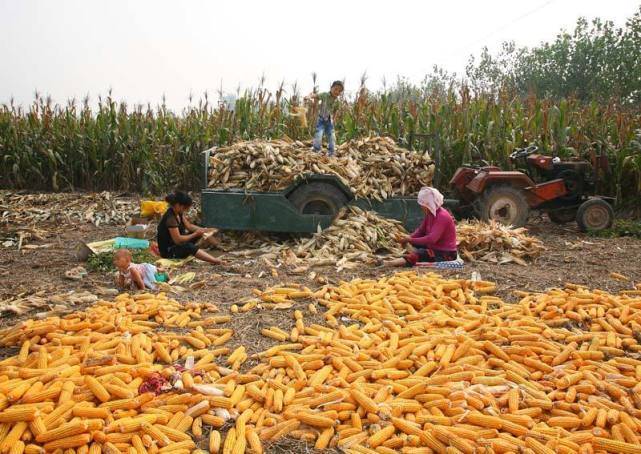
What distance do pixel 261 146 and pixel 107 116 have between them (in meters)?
6.02

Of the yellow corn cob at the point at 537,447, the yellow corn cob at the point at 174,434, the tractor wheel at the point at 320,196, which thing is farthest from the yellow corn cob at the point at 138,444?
the tractor wheel at the point at 320,196

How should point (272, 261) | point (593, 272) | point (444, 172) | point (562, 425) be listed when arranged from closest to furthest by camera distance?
point (562, 425), point (593, 272), point (272, 261), point (444, 172)

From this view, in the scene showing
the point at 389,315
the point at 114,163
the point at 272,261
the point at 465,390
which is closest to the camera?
the point at 465,390

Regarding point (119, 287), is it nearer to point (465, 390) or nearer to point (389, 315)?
point (389, 315)

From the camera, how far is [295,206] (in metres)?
7.86

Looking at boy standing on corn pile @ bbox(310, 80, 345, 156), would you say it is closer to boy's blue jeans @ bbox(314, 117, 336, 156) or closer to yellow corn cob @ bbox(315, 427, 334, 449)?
boy's blue jeans @ bbox(314, 117, 336, 156)

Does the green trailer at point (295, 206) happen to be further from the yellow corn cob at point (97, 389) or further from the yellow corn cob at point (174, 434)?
the yellow corn cob at point (174, 434)

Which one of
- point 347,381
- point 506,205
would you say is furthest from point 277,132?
point 347,381

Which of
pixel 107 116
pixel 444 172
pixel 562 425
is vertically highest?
pixel 107 116

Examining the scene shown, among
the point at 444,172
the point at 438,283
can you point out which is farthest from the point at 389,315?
the point at 444,172

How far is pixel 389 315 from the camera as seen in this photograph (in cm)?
458

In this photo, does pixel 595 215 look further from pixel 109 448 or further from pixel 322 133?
pixel 109 448

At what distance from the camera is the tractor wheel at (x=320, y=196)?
785 cm

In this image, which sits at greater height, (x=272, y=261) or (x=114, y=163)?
(x=114, y=163)
